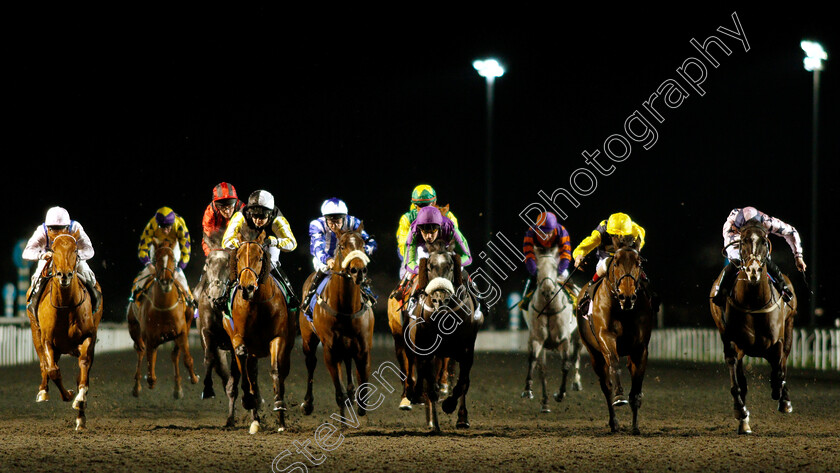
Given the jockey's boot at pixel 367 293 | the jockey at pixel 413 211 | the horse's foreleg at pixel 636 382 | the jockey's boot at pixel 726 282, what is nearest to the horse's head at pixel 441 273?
the jockey's boot at pixel 367 293

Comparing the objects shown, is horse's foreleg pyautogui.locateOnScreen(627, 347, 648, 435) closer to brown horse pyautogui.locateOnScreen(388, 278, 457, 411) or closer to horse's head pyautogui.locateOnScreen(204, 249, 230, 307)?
brown horse pyautogui.locateOnScreen(388, 278, 457, 411)

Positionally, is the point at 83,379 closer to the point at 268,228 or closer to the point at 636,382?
the point at 268,228

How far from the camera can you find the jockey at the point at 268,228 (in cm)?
1133

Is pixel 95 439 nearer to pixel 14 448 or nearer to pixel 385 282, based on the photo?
pixel 14 448

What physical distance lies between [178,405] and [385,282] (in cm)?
2413

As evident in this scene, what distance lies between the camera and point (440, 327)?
10.8 meters

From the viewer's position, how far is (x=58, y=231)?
11.9 meters

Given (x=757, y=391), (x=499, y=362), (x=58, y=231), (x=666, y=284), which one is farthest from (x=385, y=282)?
(x=58, y=231)

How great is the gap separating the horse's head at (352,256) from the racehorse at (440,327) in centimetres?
62

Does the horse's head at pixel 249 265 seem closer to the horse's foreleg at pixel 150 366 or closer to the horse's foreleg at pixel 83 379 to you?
the horse's foreleg at pixel 83 379

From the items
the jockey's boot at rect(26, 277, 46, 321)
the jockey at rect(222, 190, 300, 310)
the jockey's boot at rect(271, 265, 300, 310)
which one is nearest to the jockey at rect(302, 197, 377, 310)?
the jockey's boot at rect(271, 265, 300, 310)

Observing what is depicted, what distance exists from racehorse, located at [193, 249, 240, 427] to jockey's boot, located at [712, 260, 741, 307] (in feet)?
19.0

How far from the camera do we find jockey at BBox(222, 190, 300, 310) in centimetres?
1133

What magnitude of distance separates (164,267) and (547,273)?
574 centimetres
